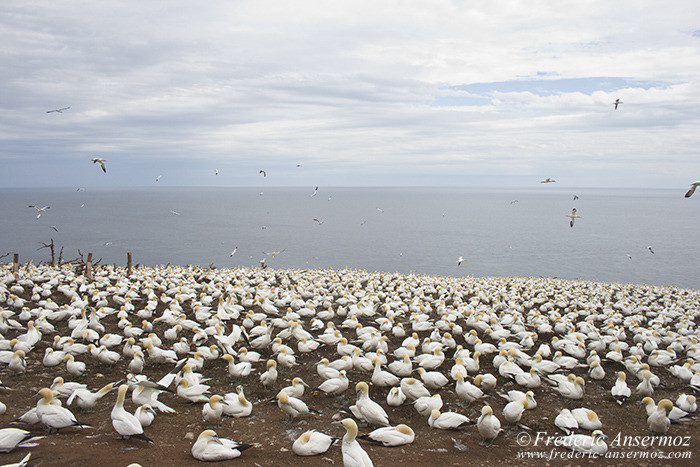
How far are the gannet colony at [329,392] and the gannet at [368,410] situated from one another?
0.07ft

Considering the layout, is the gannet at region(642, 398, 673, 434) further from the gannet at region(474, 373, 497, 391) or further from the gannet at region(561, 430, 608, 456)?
the gannet at region(474, 373, 497, 391)

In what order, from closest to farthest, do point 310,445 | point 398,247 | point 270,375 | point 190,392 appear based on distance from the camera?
point 310,445, point 190,392, point 270,375, point 398,247

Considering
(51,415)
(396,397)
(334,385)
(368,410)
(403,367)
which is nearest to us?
(51,415)

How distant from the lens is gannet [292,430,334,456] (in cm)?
591

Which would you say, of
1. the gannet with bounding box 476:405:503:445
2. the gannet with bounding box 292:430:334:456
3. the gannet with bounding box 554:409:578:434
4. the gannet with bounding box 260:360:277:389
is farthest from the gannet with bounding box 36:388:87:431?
the gannet with bounding box 554:409:578:434

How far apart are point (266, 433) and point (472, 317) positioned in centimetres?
804

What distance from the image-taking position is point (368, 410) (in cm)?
695

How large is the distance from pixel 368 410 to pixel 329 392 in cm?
154

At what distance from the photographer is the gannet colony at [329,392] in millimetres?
6074

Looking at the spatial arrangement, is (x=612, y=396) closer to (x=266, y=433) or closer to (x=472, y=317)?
(x=472, y=317)

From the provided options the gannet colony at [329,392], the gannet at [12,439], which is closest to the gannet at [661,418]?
the gannet colony at [329,392]

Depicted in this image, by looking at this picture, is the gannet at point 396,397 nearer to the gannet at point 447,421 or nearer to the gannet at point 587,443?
the gannet at point 447,421

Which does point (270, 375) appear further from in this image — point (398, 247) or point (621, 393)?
point (398, 247)

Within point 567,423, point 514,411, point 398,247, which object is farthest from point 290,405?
point 398,247
